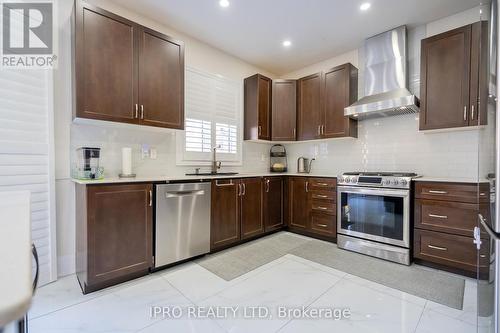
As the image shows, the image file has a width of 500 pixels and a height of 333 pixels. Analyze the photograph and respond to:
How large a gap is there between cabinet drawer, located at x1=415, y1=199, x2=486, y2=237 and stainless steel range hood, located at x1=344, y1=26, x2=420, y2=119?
3.98 ft

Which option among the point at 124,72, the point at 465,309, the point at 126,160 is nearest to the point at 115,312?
the point at 126,160

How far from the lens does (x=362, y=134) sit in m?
3.71

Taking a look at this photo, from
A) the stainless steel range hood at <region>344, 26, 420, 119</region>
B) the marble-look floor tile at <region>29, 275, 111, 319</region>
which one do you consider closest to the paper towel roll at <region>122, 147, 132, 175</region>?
the marble-look floor tile at <region>29, 275, 111, 319</region>

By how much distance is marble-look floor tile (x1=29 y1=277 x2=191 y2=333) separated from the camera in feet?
5.42

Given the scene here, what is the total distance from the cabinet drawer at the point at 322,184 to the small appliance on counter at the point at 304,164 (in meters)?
0.70

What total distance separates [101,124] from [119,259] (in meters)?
1.41

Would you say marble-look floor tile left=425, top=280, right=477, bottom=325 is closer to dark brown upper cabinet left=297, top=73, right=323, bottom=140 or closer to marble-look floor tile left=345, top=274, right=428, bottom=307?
marble-look floor tile left=345, top=274, right=428, bottom=307

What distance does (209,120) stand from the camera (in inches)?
145

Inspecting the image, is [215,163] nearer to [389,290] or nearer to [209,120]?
[209,120]

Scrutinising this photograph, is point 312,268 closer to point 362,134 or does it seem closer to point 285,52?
point 362,134

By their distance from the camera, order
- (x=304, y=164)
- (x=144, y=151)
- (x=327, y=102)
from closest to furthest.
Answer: (x=144, y=151)
(x=327, y=102)
(x=304, y=164)

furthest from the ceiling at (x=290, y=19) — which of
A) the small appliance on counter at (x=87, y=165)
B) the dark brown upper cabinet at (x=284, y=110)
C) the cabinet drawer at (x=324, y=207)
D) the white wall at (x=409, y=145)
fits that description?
the cabinet drawer at (x=324, y=207)

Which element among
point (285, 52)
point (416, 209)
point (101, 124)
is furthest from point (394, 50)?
point (101, 124)
